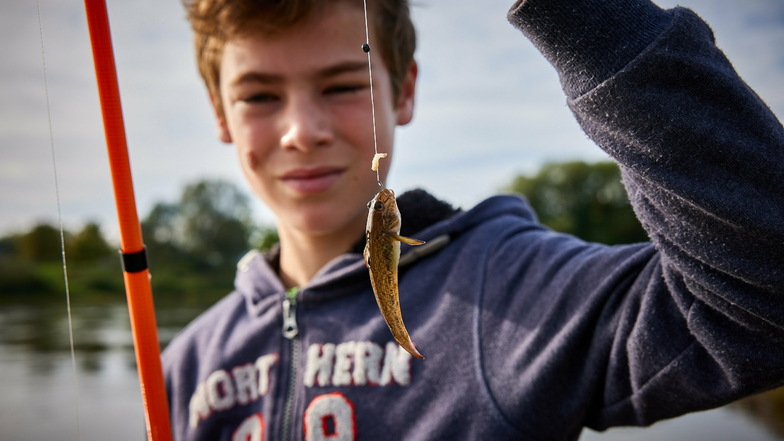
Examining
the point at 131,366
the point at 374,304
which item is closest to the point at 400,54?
the point at 374,304

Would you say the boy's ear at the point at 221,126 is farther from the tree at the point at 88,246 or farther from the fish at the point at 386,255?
the tree at the point at 88,246

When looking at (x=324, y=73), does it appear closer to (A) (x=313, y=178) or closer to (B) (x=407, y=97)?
(A) (x=313, y=178)

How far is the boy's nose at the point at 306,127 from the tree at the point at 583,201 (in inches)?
1774

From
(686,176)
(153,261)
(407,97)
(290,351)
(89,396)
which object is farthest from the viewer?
(153,261)

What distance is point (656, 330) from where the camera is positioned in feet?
5.65

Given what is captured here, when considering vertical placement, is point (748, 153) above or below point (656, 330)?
above

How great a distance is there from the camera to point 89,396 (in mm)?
16484

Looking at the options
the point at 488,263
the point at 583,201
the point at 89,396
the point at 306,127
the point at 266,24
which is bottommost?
the point at 89,396

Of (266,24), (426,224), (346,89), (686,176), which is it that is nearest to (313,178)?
(346,89)

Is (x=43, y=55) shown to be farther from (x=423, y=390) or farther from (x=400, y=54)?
(x=423, y=390)

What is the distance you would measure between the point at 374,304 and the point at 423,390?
497 millimetres

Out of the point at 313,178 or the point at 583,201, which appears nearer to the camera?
the point at 313,178

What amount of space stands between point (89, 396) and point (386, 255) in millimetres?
17952

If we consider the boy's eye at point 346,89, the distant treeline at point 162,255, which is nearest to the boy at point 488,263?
the boy's eye at point 346,89
